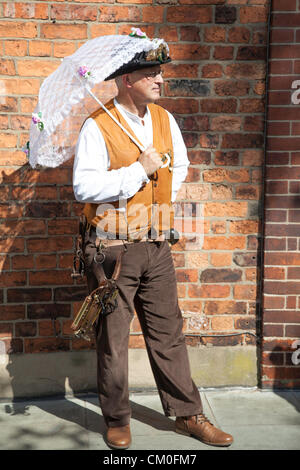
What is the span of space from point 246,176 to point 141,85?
108cm

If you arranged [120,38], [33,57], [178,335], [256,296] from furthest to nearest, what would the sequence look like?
[256,296] → [33,57] → [178,335] → [120,38]

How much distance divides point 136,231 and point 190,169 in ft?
2.76

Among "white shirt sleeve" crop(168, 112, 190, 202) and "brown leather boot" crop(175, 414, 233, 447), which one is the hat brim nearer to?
"white shirt sleeve" crop(168, 112, 190, 202)

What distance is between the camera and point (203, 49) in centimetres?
371

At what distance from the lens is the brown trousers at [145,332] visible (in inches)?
125

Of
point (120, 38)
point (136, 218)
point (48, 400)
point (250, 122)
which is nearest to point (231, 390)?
point (48, 400)

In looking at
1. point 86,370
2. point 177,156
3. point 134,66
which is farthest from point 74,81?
point 86,370

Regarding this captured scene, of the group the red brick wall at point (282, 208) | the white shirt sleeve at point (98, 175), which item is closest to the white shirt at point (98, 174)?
the white shirt sleeve at point (98, 175)

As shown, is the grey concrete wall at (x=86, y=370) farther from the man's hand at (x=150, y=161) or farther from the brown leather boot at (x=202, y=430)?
the man's hand at (x=150, y=161)

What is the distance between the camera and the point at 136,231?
3150 mm

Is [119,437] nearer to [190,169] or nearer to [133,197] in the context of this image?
[133,197]

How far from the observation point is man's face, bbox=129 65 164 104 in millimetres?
3066

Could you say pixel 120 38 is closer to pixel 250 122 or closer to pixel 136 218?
pixel 136 218

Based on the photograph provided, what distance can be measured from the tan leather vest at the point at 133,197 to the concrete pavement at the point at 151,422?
3.73 feet
